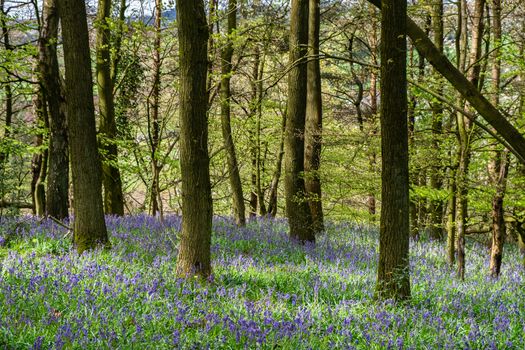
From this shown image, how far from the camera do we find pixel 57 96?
10.6 metres

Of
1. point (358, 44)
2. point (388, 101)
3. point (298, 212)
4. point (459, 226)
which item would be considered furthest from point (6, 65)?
point (358, 44)

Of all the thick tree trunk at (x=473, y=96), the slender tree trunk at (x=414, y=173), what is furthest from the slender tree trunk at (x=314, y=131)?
the thick tree trunk at (x=473, y=96)

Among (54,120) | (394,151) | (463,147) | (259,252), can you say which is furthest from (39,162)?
(394,151)

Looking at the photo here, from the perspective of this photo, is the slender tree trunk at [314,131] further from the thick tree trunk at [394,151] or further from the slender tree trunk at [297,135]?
the thick tree trunk at [394,151]

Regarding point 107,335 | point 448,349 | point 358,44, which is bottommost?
point 448,349

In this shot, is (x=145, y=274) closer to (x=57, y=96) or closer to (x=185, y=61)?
(x=185, y=61)

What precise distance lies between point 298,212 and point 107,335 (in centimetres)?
691

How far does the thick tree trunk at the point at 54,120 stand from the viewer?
416 inches

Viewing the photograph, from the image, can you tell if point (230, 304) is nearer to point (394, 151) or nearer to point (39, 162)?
point (394, 151)

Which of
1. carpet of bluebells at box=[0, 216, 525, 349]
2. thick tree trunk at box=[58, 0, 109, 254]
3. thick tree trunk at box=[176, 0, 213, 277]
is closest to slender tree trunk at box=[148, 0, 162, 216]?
thick tree trunk at box=[58, 0, 109, 254]

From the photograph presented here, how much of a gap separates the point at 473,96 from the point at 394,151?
1221mm

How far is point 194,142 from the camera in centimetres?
639

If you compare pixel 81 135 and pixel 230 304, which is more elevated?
pixel 81 135

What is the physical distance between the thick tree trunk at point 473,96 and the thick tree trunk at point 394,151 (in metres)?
0.53
